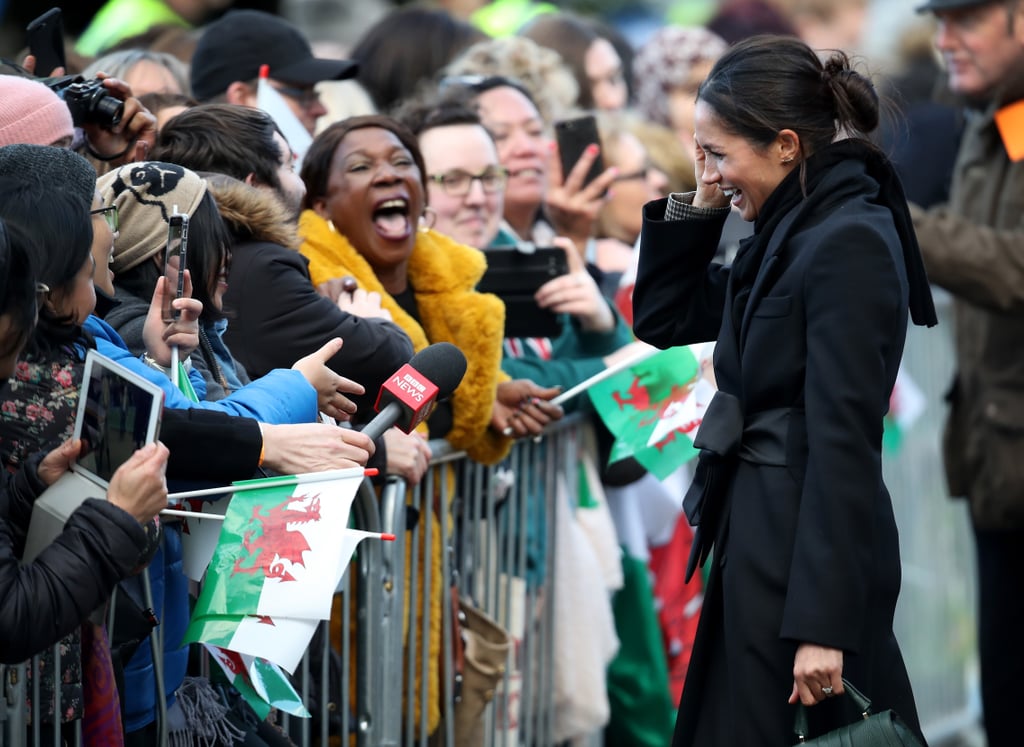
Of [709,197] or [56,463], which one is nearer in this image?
[56,463]

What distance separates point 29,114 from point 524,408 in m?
1.85

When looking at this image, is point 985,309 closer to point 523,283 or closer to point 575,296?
point 575,296

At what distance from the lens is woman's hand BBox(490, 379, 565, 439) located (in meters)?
5.12

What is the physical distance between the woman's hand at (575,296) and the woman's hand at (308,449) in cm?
205

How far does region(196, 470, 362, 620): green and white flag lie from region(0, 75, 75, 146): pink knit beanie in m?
1.10

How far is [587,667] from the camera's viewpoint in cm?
562

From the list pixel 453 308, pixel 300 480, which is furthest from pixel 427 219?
pixel 300 480

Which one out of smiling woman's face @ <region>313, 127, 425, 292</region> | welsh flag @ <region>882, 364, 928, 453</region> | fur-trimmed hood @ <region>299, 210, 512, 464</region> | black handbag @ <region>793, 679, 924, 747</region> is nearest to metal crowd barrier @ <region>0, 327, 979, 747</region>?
fur-trimmed hood @ <region>299, 210, 512, 464</region>

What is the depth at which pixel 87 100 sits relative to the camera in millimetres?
4281

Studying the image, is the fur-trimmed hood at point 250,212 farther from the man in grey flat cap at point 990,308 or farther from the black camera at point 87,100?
the man in grey flat cap at point 990,308

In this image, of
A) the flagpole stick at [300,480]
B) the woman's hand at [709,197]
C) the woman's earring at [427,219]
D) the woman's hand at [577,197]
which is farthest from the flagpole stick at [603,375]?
the flagpole stick at [300,480]

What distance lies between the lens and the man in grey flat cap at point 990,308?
607cm

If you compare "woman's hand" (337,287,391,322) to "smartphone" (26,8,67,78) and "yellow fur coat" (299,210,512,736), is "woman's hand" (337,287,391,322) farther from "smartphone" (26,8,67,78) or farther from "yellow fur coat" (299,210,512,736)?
"smartphone" (26,8,67,78)

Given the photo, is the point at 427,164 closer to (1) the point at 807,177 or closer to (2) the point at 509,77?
(2) the point at 509,77
